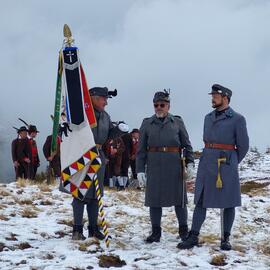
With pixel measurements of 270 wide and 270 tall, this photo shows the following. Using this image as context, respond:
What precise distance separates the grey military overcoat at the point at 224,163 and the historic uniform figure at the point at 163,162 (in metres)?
0.39

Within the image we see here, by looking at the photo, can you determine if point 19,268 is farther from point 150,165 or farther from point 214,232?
point 214,232

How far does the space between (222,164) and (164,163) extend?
0.83 metres

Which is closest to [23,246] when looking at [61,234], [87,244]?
[87,244]

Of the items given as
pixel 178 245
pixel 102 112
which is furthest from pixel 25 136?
pixel 178 245

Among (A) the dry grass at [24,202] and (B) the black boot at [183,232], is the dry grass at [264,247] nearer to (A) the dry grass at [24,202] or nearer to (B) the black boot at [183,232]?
(B) the black boot at [183,232]

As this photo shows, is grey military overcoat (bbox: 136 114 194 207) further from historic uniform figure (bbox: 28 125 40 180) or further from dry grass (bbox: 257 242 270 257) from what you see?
historic uniform figure (bbox: 28 125 40 180)

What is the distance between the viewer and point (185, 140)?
23.7ft

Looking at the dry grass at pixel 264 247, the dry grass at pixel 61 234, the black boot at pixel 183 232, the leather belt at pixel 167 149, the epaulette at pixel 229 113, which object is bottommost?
the dry grass at pixel 264 247

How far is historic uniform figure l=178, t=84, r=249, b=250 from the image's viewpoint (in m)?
6.61

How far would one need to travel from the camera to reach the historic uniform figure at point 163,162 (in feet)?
23.1

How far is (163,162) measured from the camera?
705 centimetres

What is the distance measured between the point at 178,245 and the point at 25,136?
350 inches

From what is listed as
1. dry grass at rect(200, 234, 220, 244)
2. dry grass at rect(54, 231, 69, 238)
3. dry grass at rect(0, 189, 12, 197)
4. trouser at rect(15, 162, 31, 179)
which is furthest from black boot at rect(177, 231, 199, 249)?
trouser at rect(15, 162, 31, 179)

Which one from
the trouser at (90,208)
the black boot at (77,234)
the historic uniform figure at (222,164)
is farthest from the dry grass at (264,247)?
the black boot at (77,234)
